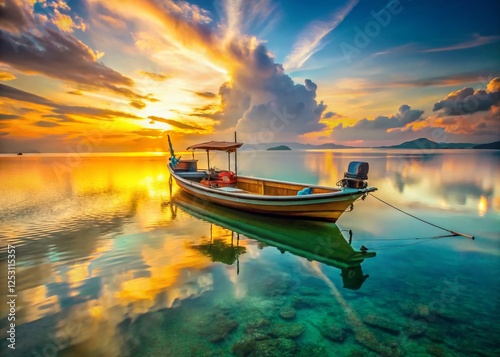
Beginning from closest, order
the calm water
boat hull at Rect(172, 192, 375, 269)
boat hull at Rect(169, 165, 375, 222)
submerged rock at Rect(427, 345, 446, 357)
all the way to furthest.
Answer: submerged rock at Rect(427, 345, 446, 357)
the calm water
boat hull at Rect(172, 192, 375, 269)
boat hull at Rect(169, 165, 375, 222)

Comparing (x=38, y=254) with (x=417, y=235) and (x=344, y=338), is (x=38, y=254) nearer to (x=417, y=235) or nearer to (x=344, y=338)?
(x=344, y=338)

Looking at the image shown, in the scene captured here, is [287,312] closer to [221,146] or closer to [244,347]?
[244,347]

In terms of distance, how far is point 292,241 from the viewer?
11.9 metres

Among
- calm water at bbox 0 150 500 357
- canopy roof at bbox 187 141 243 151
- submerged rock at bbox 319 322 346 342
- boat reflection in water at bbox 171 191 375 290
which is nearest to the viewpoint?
calm water at bbox 0 150 500 357

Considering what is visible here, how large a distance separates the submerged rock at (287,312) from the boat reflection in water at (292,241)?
7.87 ft

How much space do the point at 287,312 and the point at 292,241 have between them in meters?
5.59

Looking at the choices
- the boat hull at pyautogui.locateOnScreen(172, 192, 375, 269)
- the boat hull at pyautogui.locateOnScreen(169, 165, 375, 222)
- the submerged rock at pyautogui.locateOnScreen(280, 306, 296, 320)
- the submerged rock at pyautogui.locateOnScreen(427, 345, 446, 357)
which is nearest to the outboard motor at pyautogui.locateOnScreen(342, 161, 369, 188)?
the boat hull at pyautogui.locateOnScreen(169, 165, 375, 222)

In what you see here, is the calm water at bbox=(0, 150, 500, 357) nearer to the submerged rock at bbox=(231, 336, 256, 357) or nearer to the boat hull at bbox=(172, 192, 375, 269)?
the submerged rock at bbox=(231, 336, 256, 357)

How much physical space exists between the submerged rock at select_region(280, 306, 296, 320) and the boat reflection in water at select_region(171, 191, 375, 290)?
2.40 m

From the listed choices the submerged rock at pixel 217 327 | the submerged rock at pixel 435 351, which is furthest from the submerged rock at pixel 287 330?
the submerged rock at pixel 435 351

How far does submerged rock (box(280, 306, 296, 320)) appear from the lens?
6250 millimetres

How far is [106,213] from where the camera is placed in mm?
17344

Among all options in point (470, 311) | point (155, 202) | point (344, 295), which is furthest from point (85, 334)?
point (155, 202)

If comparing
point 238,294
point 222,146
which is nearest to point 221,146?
point 222,146
